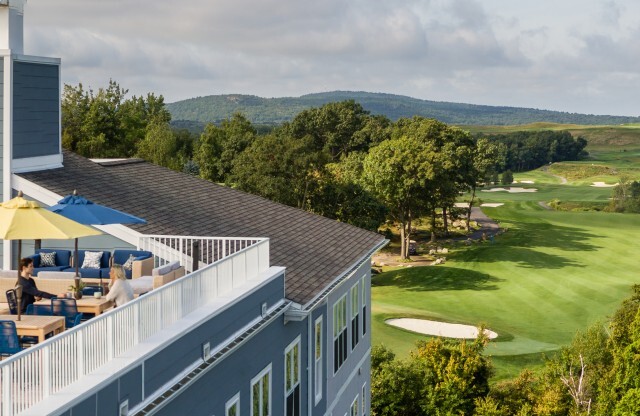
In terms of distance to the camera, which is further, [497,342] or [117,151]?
[117,151]

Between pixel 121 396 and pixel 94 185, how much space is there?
33.9ft

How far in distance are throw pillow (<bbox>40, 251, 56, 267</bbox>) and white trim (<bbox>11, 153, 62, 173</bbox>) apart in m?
1.78

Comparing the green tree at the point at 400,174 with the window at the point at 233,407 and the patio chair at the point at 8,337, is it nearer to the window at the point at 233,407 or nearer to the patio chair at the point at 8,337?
the window at the point at 233,407

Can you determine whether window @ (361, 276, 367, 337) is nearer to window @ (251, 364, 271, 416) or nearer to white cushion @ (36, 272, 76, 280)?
window @ (251, 364, 271, 416)

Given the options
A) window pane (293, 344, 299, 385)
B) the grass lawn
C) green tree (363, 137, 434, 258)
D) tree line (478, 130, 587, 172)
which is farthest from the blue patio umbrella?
tree line (478, 130, 587, 172)

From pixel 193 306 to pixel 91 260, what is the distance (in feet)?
17.7

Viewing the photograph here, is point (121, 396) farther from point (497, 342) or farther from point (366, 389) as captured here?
point (497, 342)

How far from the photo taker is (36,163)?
17.6 metres

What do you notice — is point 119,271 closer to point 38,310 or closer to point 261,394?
point 38,310

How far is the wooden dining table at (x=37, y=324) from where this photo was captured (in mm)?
10461

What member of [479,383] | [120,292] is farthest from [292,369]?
[479,383]

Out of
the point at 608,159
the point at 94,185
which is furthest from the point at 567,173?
the point at 94,185

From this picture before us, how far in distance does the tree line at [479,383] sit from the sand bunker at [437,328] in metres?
13.1

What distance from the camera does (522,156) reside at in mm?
166125
